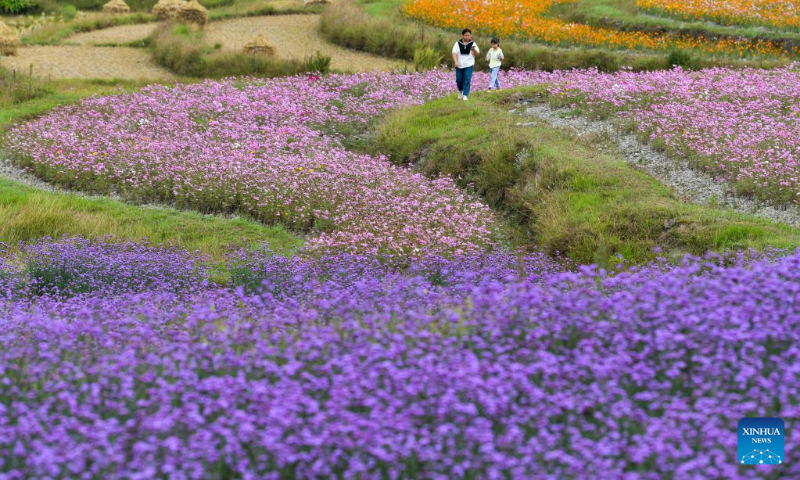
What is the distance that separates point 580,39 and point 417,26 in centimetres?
596

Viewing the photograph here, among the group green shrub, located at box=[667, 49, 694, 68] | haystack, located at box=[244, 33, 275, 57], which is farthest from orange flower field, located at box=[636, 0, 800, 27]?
haystack, located at box=[244, 33, 275, 57]

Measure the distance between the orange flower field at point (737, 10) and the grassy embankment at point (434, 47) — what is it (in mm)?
4172

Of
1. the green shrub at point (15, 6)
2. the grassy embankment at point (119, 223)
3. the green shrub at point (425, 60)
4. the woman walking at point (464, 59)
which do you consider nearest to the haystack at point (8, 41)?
the green shrub at point (15, 6)

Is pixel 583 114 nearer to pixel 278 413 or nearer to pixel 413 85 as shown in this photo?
pixel 413 85

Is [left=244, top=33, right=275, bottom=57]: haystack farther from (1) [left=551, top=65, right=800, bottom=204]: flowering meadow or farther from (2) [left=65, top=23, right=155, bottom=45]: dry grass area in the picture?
(1) [left=551, top=65, right=800, bottom=204]: flowering meadow

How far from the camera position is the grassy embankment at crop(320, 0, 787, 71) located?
76.8ft

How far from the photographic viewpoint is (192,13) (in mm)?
31812

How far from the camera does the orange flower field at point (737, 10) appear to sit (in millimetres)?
27406

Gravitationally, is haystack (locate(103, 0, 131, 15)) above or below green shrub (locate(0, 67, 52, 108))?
above

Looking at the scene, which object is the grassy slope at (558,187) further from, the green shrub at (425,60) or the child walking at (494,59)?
the green shrub at (425,60)

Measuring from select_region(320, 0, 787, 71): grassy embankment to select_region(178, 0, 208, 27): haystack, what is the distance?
474 cm

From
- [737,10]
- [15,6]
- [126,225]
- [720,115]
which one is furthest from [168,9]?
[720,115]

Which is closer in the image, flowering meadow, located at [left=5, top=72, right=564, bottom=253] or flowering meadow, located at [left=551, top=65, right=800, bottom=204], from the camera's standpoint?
flowering meadow, located at [left=5, top=72, right=564, bottom=253]

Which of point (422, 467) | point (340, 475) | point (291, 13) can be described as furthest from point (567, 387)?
point (291, 13)
